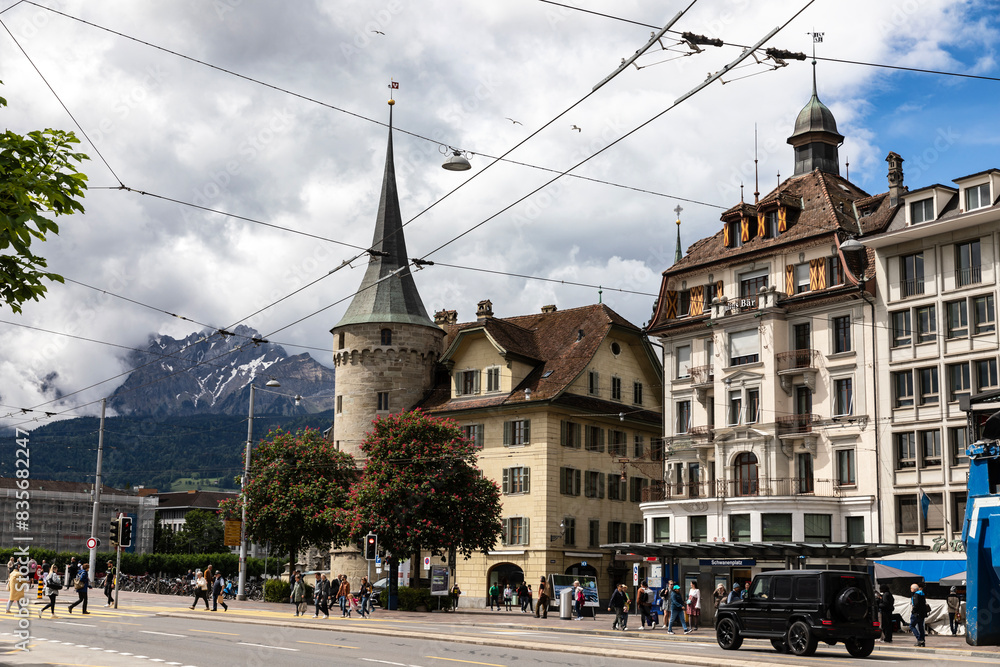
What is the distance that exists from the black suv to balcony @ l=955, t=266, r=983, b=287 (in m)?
23.7

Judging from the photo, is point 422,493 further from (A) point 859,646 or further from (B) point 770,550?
(A) point 859,646

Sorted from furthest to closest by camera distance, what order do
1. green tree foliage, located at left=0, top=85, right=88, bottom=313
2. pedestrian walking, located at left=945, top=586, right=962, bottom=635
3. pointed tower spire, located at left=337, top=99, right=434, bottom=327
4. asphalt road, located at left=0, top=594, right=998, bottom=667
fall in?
pointed tower spire, located at left=337, top=99, right=434, bottom=327 < pedestrian walking, located at left=945, top=586, right=962, bottom=635 < asphalt road, located at left=0, top=594, right=998, bottom=667 < green tree foliage, located at left=0, top=85, right=88, bottom=313

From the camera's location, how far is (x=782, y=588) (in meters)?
27.8

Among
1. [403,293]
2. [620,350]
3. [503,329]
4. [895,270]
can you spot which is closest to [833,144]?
[895,270]

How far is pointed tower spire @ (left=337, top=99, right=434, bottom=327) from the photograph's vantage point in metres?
71.6

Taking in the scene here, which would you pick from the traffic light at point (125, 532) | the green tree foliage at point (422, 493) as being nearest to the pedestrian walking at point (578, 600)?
the green tree foliage at point (422, 493)

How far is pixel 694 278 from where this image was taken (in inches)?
2302

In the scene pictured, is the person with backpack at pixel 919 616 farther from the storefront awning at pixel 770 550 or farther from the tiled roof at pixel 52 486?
the tiled roof at pixel 52 486

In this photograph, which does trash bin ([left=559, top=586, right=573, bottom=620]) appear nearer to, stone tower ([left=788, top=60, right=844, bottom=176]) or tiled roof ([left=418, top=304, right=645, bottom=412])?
tiled roof ([left=418, top=304, right=645, bottom=412])

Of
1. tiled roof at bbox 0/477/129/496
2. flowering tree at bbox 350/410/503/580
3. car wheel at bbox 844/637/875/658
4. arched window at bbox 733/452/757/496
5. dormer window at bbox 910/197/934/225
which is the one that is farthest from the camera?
tiled roof at bbox 0/477/129/496

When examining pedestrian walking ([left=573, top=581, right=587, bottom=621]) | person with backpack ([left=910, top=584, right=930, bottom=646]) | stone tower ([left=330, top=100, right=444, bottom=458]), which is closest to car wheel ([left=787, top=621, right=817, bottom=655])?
person with backpack ([left=910, top=584, right=930, bottom=646])

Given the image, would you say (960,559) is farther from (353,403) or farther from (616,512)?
(353,403)

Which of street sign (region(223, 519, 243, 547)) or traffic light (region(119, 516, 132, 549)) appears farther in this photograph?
street sign (region(223, 519, 243, 547))

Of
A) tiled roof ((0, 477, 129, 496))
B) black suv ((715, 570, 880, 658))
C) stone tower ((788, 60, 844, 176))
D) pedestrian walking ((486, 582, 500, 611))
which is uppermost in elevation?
stone tower ((788, 60, 844, 176))
